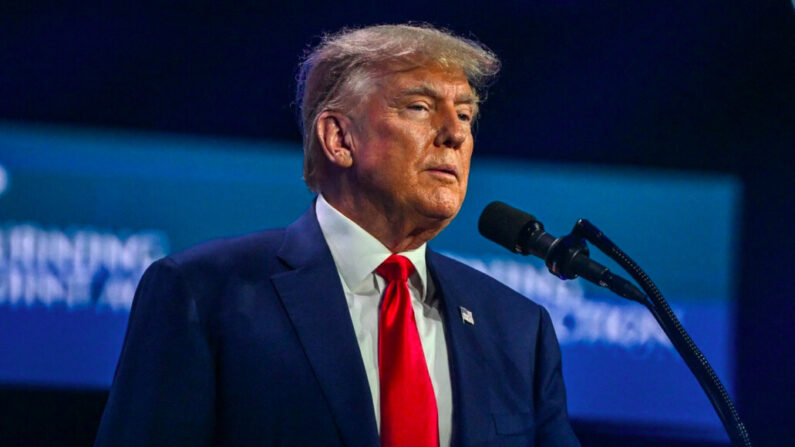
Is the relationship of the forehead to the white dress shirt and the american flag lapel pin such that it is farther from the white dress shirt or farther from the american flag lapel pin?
the american flag lapel pin

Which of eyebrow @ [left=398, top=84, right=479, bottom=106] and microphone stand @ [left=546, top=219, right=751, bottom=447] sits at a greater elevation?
eyebrow @ [left=398, top=84, right=479, bottom=106]

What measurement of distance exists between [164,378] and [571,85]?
2.41 metres

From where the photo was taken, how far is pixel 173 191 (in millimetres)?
3092

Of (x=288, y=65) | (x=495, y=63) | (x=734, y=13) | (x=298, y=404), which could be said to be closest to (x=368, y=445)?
(x=298, y=404)

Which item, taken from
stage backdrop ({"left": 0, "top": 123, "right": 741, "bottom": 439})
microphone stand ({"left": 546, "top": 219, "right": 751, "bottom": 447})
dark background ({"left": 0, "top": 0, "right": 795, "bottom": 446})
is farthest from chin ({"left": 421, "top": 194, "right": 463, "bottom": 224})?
dark background ({"left": 0, "top": 0, "right": 795, "bottom": 446})

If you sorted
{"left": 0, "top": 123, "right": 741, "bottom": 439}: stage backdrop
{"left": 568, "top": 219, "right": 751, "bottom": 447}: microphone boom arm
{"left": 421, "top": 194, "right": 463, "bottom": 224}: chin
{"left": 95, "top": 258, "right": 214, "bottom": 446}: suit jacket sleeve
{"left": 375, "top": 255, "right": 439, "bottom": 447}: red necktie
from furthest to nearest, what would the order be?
{"left": 0, "top": 123, "right": 741, "bottom": 439}: stage backdrop, {"left": 421, "top": 194, "right": 463, "bottom": 224}: chin, {"left": 375, "top": 255, "right": 439, "bottom": 447}: red necktie, {"left": 95, "top": 258, "right": 214, "bottom": 446}: suit jacket sleeve, {"left": 568, "top": 219, "right": 751, "bottom": 447}: microphone boom arm

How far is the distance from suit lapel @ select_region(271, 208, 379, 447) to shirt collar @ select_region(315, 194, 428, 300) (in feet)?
0.11

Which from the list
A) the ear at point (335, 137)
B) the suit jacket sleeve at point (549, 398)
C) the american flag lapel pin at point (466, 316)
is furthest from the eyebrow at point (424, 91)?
the suit jacket sleeve at point (549, 398)

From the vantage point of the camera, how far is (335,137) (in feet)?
6.10

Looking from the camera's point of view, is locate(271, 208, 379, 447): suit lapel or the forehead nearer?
locate(271, 208, 379, 447): suit lapel

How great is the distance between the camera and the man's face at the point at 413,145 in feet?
5.78

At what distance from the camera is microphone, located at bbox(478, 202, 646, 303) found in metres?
1.40

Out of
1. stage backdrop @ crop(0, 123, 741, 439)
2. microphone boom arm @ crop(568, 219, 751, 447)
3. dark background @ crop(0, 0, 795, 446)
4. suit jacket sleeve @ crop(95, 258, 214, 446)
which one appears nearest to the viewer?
microphone boom arm @ crop(568, 219, 751, 447)

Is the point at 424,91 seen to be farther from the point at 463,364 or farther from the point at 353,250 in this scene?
the point at 463,364
